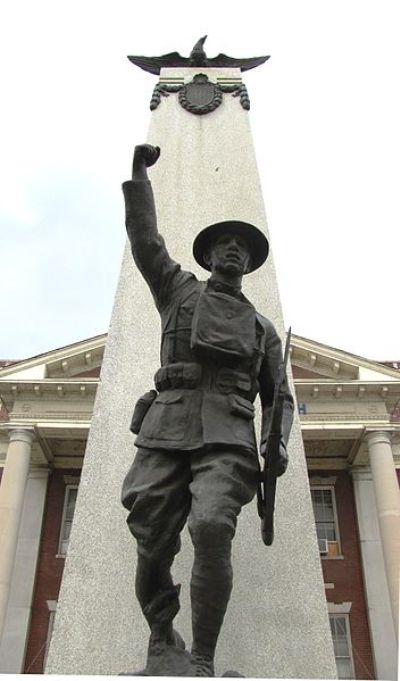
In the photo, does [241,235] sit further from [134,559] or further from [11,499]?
[11,499]

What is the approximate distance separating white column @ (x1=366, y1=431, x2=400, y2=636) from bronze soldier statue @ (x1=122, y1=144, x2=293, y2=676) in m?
15.1

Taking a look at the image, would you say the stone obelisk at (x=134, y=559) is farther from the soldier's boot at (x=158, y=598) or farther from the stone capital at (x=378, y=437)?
the stone capital at (x=378, y=437)

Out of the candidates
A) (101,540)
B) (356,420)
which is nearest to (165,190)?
(101,540)

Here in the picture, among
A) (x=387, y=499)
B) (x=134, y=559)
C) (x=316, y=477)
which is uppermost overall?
(x=316, y=477)

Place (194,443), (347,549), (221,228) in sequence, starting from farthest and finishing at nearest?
(347,549)
(221,228)
(194,443)

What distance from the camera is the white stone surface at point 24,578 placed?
1917cm

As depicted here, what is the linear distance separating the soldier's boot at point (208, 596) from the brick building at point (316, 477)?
1671 cm

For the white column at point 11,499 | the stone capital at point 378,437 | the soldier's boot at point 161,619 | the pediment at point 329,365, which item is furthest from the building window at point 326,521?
the soldier's boot at point 161,619

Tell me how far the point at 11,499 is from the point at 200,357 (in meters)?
17.2

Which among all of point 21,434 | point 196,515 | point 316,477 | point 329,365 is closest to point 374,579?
point 316,477

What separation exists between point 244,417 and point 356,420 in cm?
1904

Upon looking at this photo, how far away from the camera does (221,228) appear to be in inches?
150

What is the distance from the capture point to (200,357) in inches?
138

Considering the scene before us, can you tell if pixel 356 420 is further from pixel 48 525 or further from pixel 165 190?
pixel 165 190
